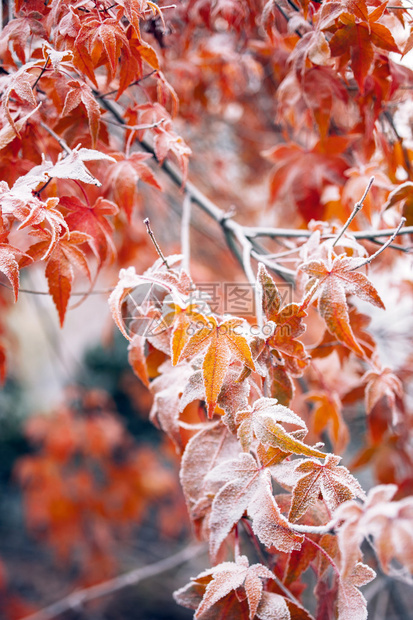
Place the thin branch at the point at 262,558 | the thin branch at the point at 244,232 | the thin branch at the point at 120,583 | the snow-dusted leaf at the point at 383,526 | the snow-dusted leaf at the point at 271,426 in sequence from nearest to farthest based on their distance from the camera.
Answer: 1. the snow-dusted leaf at the point at 383,526
2. the snow-dusted leaf at the point at 271,426
3. the thin branch at the point at 262,558
4. the thin branch at the point at 244,232
5. the thin branch at the point at 120,583

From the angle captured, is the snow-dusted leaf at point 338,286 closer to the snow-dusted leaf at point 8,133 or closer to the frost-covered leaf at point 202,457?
the frost-covered leaf at point 202,457

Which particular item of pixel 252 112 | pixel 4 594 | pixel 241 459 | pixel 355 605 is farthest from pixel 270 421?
pixel 4 594

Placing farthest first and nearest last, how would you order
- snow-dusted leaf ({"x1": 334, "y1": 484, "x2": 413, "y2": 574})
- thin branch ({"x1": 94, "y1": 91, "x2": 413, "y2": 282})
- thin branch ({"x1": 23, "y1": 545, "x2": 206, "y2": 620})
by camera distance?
thin branch ({"x1": 23, "y1": 545, "x2": 206, "y2": 620}) < thin branch ({"x1": 94, "y1": 91, "x2": 413, "y2": 282}) < snow-dusted leaf ({"x1": 334, "y1": 484, "x2": 413, "y2": 574})

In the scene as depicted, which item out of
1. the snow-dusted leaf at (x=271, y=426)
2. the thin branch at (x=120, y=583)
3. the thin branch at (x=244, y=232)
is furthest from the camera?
the thin branch at (x=120, y=583)

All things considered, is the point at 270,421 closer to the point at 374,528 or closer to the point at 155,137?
the point at 374,528

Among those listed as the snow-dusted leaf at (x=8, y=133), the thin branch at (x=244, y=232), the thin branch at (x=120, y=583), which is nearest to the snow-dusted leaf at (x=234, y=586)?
the thin branch at (x=244, y=232)

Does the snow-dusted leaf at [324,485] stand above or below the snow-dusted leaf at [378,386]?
above

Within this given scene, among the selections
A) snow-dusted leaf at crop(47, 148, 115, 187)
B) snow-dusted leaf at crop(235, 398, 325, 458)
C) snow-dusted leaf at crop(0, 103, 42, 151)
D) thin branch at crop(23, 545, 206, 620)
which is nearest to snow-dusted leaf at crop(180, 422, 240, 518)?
snow-dusted leaf at crop(235, 398, 325, 458)

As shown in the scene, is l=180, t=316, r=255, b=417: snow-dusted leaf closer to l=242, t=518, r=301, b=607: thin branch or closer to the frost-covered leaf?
the frost-covered leaf

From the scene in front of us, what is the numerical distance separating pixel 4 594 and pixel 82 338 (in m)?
2.48

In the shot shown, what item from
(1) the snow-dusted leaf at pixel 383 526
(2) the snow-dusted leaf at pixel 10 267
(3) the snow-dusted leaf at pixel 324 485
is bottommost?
(3) the snow-dusted leaf at pixel 324 485

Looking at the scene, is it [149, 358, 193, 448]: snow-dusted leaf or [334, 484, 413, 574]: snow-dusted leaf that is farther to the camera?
[149, 358, 193, 448]: snow-dusted leaf

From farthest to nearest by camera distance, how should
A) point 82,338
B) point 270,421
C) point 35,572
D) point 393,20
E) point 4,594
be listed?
point 82,338 < point 35,572 < point 4,594 < point 393,20 < point 270,421

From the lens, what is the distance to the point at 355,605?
494 mm
